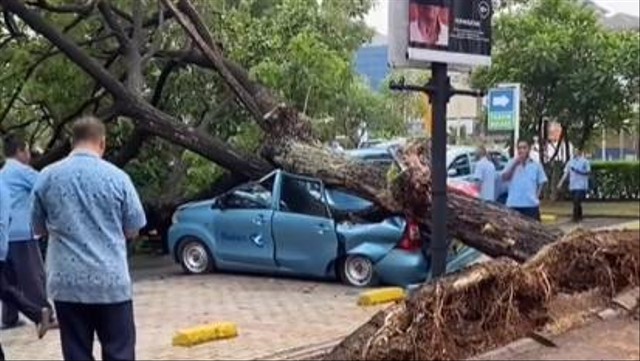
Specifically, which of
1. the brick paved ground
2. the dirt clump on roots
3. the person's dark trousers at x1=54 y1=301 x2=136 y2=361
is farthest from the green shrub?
the person's dark trousers at x1=54 y1=301 x2=136 y2=361

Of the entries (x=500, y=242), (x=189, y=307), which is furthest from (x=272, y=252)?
(x=500, y=242)

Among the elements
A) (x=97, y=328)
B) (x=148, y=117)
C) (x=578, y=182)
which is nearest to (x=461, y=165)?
(x=578, y=182)

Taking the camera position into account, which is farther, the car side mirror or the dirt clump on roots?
the car side mirror

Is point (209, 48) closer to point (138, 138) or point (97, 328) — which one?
point (138, 138)

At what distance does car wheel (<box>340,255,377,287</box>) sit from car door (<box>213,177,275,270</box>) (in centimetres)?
97

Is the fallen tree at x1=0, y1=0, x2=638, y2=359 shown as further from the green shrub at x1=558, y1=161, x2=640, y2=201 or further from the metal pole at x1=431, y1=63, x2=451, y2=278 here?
the green shrub at x1=558, y1=161, x2=640, y2=201

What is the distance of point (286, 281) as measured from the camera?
13.7 meters

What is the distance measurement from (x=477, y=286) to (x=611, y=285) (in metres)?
1.77

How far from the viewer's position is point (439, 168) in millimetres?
9227

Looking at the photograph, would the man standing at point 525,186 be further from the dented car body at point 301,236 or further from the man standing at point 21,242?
the man standing at point 21,242

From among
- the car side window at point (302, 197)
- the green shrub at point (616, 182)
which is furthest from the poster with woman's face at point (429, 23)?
the green shrub at point (616, 182)

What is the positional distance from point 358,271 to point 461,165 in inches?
384

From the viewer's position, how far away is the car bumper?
12.5m

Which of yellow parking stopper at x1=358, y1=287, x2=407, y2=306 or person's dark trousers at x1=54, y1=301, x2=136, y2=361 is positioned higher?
person's dark trousers at x1=54, y1=301, x2=136, y2=361
